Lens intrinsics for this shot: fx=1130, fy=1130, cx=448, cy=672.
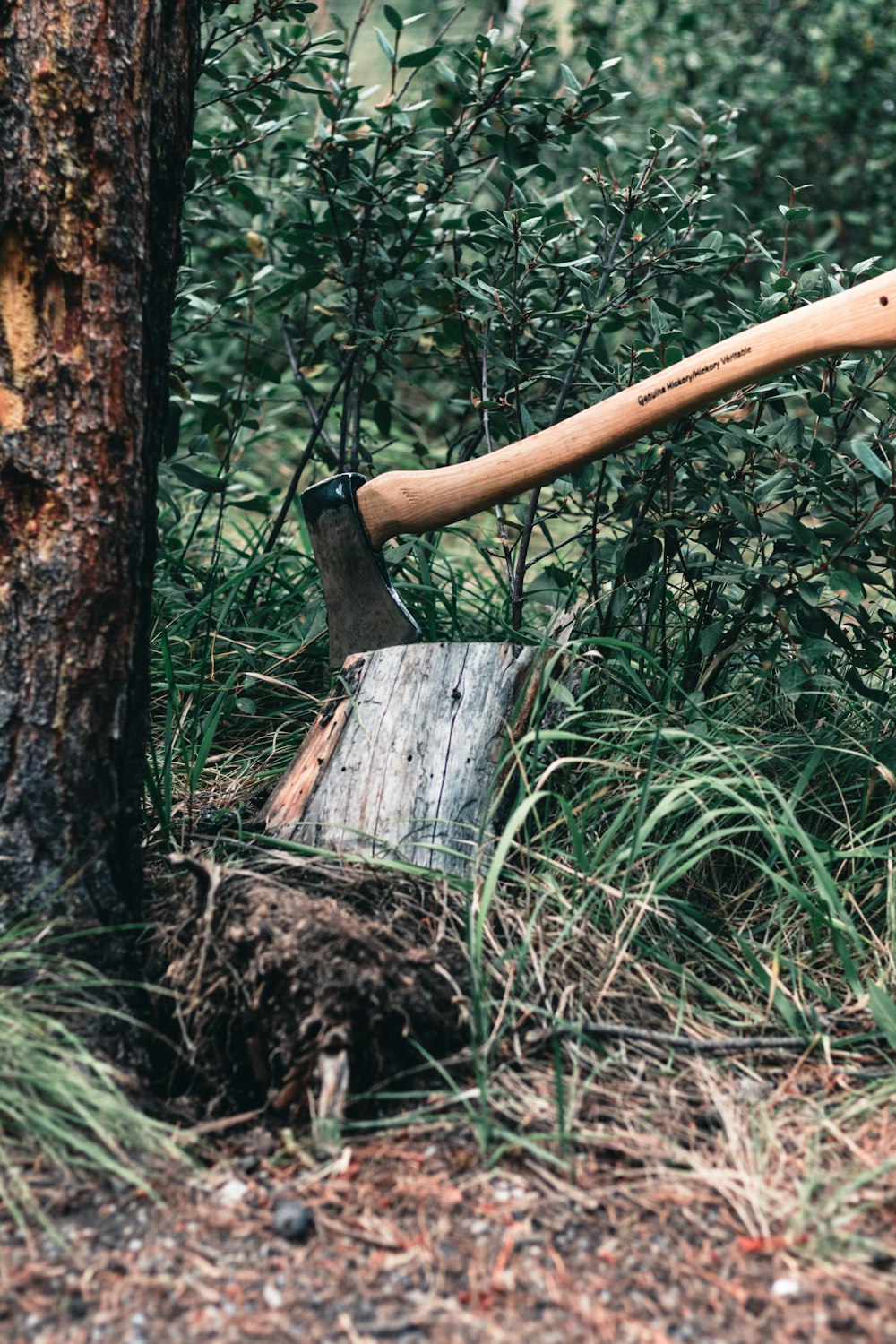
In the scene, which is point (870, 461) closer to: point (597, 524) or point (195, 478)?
point (597, 524)

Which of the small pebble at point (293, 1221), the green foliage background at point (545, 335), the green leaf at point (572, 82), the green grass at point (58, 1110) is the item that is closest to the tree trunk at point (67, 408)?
the green grass at point (58, 1110)

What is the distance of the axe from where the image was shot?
1894mm

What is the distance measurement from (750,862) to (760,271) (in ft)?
14.8

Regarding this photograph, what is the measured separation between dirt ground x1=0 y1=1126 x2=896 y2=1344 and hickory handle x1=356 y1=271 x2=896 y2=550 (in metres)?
1.14

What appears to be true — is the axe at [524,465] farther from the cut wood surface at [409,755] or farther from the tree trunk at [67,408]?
the tree trunk at [67,408]

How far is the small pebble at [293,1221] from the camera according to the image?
140cm

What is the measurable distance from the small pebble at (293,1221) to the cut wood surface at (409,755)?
0.64 m

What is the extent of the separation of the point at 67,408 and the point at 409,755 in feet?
2.72

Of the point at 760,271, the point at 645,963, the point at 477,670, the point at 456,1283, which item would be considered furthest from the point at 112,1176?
the point at 760,271

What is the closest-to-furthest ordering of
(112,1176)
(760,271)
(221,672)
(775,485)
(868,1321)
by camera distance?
(868,1321)
(112,1176)
(775,485)
(221,672)
(760,271)

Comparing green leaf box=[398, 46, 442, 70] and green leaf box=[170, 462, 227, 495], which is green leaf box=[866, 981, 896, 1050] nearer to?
green leaf box=[170, 462, 227, 495]

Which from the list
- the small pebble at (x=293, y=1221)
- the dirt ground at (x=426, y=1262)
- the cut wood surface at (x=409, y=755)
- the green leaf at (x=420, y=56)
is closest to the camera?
the dirt ground at (x=426, y=1262)

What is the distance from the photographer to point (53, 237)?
1.64m

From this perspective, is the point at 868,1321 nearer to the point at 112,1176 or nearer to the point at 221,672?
the point at 112,1176
